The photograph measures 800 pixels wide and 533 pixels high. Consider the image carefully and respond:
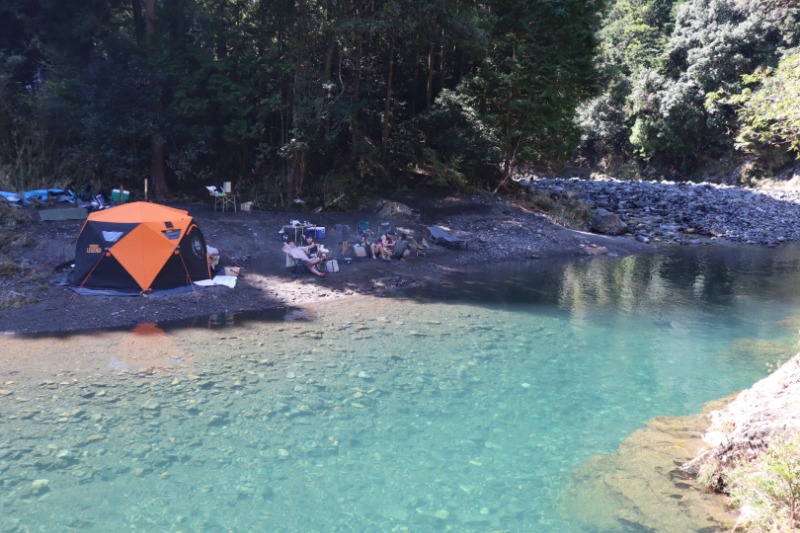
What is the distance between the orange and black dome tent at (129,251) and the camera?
14.4m

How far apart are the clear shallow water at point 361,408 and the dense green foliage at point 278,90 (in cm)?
1024

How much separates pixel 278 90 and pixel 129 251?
10.7 meters

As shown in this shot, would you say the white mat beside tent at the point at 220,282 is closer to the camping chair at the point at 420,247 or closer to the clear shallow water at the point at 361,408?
the clear shallow water at the point at 361,408

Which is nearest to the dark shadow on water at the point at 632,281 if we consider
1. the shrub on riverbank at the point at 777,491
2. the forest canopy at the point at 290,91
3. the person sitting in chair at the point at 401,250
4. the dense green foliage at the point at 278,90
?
the person sitting in chair at the point at 401,250

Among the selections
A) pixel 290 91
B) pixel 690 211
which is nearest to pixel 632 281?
pixel 290 91

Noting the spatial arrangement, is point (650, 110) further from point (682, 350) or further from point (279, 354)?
point (279, 354)

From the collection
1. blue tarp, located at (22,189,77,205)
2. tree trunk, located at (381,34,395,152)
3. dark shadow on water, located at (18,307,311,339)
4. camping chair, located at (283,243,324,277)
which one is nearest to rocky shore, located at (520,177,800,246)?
tree trunk, located at (381,34,395,152)

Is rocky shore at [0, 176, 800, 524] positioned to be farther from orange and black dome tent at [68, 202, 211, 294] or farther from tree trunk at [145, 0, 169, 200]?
tree trunk at [145, 0, 169, 200]

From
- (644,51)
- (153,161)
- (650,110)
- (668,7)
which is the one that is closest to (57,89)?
(153,161)

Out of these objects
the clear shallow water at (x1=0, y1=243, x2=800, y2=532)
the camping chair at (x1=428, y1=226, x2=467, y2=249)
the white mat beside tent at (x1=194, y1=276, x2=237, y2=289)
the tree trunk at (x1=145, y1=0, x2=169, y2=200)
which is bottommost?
the clear shallow water at (x1=0, y1=243, x2=800, y2=532)

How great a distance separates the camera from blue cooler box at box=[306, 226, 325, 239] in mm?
18703

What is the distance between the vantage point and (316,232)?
61.6 ft

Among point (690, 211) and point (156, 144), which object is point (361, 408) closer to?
point (156, 144)

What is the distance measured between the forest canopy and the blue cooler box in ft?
14.1
